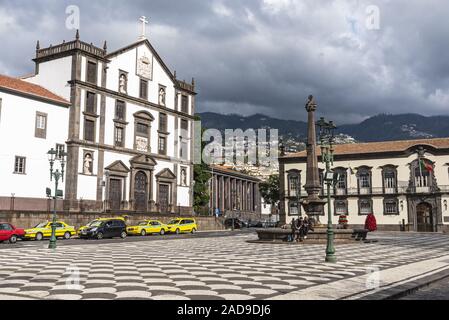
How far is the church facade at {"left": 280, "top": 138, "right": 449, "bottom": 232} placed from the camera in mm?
57875

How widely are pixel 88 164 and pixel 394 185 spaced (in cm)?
3859

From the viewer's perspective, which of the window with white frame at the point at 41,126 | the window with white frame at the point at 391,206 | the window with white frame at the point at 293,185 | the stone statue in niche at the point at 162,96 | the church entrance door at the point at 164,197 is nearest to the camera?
the window with white frame at the point at 41,126

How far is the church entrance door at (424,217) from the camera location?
5822cm

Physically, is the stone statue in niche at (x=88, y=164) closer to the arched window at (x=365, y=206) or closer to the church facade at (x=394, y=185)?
the church facade at (x=394, y=185)

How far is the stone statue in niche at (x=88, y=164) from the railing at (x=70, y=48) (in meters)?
10.1

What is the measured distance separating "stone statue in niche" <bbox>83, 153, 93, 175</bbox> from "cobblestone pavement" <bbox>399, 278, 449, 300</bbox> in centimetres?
3707

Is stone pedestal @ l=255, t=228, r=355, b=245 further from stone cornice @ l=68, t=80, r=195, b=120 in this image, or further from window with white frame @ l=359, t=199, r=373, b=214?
window with white frame @ l=359, t=199, r=373, b=214

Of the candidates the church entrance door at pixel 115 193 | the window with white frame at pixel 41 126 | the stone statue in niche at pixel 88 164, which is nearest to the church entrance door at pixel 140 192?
the church entrance door at pixel 115 193

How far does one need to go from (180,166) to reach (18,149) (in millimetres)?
20818

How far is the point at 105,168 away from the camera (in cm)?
4566

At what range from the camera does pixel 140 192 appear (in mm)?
50062

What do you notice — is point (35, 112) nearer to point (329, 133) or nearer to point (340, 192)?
point (329, 133)

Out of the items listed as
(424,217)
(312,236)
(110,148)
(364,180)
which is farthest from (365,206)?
(312,236)
